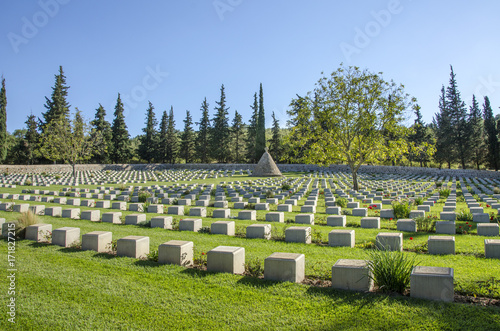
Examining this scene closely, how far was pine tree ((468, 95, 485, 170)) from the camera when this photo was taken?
165 feet

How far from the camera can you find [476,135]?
50844mm

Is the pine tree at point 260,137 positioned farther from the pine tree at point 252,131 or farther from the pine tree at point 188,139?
the pine tree at point 188,139

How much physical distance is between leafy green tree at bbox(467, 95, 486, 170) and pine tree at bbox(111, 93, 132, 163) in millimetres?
55019

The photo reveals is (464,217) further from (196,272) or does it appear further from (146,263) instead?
(146,263)

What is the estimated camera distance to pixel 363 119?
2136 cm

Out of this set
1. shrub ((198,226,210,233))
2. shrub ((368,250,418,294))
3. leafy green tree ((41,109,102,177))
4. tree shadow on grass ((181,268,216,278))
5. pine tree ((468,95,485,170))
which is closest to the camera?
shrub ((368,250,418,294))

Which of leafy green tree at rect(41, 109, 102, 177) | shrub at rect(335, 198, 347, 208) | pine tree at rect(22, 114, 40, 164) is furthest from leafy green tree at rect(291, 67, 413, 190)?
pine tree at rect(22, 114, 40, 164)

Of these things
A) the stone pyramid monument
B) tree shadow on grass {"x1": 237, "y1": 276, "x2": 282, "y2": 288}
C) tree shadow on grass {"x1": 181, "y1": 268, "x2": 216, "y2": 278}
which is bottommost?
tree shadow on grass {"x1": 237, "y1": 276, "x2": 282, "y2": 288}

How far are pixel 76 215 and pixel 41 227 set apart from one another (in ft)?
11.8

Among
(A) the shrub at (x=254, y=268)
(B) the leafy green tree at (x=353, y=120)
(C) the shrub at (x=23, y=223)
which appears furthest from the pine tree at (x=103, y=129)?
(A) the shrub at (x=254, y=268)

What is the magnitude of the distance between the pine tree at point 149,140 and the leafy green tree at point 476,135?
169 feet

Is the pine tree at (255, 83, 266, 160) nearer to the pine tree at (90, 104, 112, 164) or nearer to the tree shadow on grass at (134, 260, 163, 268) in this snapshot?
the pine tree at (90, 104, 112, 164)

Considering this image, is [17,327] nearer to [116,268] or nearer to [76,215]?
[116,268]

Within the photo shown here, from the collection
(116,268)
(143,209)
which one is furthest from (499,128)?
(116,268)
